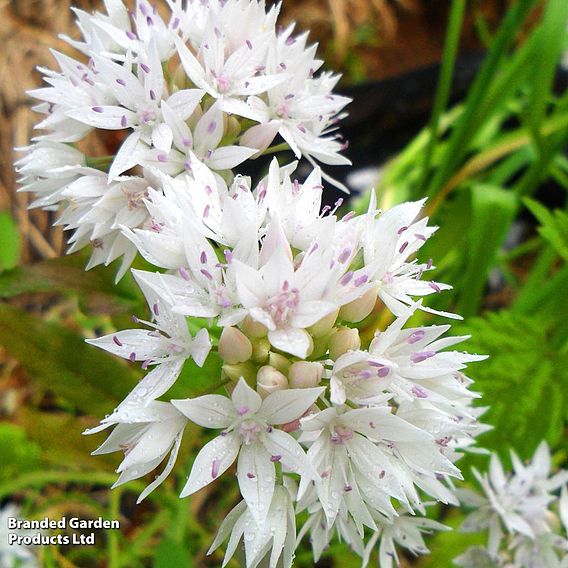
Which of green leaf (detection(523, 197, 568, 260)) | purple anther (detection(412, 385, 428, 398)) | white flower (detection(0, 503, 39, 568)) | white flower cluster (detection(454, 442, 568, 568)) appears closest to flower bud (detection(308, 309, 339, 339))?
purple anther (detection(412, 385, 428, 398))

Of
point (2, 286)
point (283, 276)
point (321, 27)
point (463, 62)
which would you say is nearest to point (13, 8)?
point (321, 27)

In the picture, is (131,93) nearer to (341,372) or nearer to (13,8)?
(341,372)

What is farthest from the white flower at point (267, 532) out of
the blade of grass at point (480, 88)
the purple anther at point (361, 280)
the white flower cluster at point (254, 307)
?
the blade of grass at point (480, 88)

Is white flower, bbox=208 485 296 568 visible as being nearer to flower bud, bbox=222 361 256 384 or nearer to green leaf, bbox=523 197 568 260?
flower bud, bbox=222 361 256 384

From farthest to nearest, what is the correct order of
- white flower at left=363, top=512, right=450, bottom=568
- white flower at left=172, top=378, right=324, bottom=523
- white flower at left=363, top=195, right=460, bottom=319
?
1. white flower at left=363, top=512, right=450, bottom=568
2. white flower at left=363, top=195, right=460, bottom=319
3. white flower at left=172, top=378, right=324, bottom=523

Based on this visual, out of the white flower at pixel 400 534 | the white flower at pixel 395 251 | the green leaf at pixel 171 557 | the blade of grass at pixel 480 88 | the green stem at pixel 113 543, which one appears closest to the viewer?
the white flower at pixel 395 251

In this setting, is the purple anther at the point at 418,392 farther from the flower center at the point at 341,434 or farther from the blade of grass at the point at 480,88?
the blade of grass at the point at 480,88

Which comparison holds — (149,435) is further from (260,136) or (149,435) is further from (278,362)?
(260,136)

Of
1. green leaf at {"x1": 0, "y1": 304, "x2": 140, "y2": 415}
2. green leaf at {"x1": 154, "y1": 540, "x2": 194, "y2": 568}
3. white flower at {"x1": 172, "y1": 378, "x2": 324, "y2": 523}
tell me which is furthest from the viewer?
green leaf at {"x1": 0, "y1": 304, "x2": 140, "y2": 415}
